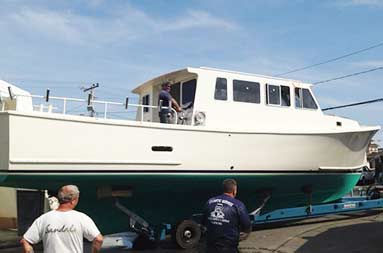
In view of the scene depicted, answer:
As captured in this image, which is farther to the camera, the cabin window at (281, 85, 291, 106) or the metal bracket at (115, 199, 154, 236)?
the cabin window at (281, 85, 291, 106)

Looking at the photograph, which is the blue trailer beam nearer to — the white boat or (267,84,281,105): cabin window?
the white boat

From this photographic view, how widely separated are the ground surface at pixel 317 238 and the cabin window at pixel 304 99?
9.16 ft

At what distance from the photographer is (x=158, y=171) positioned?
930 cm

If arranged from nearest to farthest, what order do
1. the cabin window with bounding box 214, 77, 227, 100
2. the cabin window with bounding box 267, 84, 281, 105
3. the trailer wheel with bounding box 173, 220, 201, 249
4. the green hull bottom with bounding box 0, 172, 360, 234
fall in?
the green hull bottom with bounding box 0, 172, 360, 234
the trailer wheel with bounding box 173, 220, 201, 249
the cabin window with bounding box 214, 77, 227, 100
the cabin window with bounding box 267, 84, 281, 105

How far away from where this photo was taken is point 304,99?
38.5 ft

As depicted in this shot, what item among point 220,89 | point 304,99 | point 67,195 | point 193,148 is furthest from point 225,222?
point 304,99

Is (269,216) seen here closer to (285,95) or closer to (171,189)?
(171,189)

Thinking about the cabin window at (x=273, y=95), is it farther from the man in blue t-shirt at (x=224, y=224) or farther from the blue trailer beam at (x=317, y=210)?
the man in blue t-shirt at (x=224, y=224)

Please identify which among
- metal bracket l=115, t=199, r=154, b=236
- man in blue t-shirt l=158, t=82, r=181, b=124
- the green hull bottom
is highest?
man in blue t-shirt l=158, t=82, r=181, b=124

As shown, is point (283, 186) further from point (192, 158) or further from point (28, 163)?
point (28, 163)

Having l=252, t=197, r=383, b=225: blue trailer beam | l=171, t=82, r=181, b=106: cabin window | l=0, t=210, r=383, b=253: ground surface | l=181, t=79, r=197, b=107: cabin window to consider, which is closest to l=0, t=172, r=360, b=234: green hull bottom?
l=252, t=197, r=383, b=225: blue trailer beam

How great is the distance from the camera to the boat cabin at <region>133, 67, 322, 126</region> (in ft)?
33.9

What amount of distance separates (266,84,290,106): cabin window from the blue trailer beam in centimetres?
242

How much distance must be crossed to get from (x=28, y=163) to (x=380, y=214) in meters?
8.71
